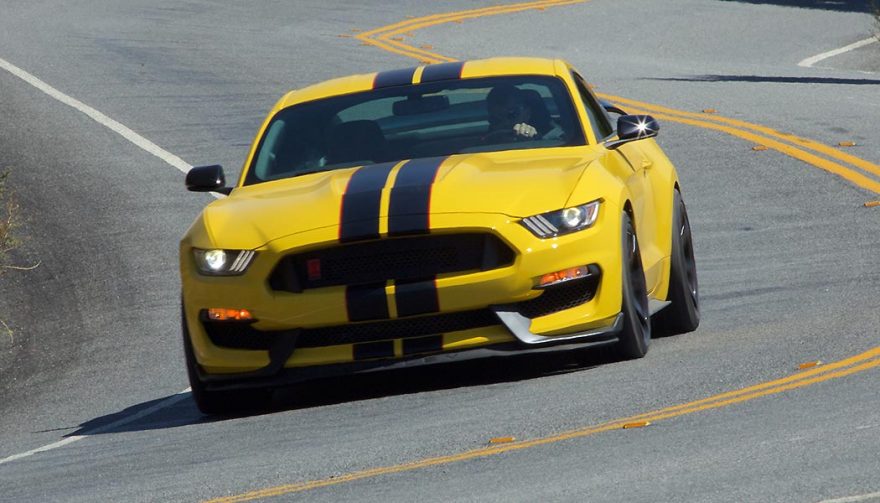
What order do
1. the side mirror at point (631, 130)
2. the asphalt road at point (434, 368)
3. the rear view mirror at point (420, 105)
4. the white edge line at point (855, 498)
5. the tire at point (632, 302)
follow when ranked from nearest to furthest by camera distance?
the white edge line at point (855, 498) → the asphalt road at point (434, 368) → the tire at point (632, 302) → the side mirror at point (631, 130) → the rear view mirror at point (420, 105)

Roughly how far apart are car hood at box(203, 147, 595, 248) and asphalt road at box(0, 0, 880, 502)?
82 centimetres

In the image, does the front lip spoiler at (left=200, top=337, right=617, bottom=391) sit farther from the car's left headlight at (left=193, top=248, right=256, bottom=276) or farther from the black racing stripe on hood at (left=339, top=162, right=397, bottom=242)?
the black racing stripe on hood at (left=339, top=162, right=397, bottom=242)

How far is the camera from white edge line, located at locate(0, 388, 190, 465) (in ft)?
28.5

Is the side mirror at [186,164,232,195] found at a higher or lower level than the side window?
lower

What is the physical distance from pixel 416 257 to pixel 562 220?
0.67 meters

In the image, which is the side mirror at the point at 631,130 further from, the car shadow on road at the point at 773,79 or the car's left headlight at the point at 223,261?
the car shadow on road at the point at 773,79

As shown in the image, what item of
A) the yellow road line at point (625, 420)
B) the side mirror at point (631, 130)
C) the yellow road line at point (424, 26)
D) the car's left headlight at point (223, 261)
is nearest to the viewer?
the yellow road line at point (625, 420)

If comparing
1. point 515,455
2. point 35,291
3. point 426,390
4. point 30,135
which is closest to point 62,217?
point 35,291

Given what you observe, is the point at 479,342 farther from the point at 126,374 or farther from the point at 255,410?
the point at 126,374

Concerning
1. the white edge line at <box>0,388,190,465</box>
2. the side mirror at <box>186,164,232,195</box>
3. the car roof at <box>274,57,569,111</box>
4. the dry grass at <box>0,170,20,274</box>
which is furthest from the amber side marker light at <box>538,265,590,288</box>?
the dry grass at <box>0,170,20,274</box>

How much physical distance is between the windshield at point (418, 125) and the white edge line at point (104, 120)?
801cm

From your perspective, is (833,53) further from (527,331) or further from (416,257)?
(416,257)

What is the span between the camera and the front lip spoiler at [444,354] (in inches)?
324

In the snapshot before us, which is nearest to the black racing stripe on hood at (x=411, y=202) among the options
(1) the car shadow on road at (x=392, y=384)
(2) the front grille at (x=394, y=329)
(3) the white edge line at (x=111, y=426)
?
(2) the front grille at (x=394, y=329)
